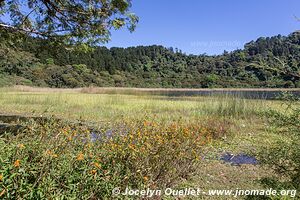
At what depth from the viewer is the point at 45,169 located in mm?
2314

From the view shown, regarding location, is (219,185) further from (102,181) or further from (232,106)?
(232,106)

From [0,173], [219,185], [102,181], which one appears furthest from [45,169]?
[219,185]

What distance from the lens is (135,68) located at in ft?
320

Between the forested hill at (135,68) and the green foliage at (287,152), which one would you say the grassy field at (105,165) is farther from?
the forested hill at (135,68)

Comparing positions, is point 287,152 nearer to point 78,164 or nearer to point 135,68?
point 78,164

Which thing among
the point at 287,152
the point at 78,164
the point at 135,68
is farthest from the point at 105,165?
the point at 135,68

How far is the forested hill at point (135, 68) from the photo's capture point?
2.97 m

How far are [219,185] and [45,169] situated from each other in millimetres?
2773

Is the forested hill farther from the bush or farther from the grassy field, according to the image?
the bush

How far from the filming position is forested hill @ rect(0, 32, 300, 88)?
2.97 m

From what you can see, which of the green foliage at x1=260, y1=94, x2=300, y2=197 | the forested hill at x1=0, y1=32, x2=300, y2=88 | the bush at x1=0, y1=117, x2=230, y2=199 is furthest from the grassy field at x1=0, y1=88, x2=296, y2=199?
the forested hill at x1=0, y1=32, x2=300, y2=88

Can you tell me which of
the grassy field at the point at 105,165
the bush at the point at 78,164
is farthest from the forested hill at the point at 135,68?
the bush at the point at 78,164

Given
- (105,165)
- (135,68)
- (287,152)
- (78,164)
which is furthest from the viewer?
(135,68)

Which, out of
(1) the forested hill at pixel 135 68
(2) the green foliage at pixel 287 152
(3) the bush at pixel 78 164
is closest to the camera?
(3) the bush at pixel 78 164
